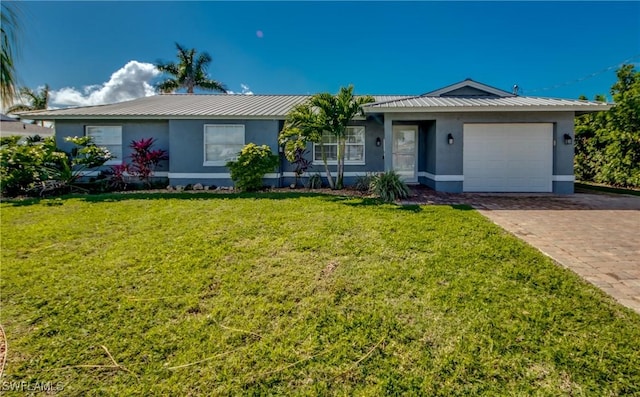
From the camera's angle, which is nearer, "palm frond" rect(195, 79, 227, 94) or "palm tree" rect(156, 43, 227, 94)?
"palm tree" rect(156, 43, 227, 94)

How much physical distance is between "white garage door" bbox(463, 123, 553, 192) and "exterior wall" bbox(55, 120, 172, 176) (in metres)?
11.5

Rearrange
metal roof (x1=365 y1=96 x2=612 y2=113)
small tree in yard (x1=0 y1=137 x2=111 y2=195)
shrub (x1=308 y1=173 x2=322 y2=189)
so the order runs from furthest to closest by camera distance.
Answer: shrub (x1=308 y1=173 x2=322 y2=189), small tree in yard (x1=0 y1=137 x2=111 y2=195), metal roof (x1=365 y1=96 x2=612 y2=113)

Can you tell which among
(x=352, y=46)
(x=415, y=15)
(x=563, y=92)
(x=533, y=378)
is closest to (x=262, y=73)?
(x=352, y=46)

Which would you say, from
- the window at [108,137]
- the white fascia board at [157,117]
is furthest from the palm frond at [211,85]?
the white fascia board at [157,117]

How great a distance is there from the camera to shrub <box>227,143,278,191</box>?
34.9 ft

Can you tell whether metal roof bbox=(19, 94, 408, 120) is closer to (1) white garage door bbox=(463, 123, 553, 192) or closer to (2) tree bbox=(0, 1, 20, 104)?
(1) white garage door bbox=(463, 123, 553, 192)

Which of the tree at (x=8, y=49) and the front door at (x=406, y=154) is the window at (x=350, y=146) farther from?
the tree at (x=8, y=49)

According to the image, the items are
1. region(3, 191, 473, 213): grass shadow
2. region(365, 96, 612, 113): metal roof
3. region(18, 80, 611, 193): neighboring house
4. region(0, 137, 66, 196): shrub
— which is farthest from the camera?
region(18, 80, 611, 193): neighboring house

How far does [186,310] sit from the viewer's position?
11.3ft

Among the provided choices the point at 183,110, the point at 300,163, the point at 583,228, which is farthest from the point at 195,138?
the point at 583,228

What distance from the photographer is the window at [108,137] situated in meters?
12.4

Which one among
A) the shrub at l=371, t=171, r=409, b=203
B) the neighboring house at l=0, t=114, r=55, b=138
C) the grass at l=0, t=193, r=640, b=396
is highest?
the neighboring house at l=0, t=114, r=55, b=138

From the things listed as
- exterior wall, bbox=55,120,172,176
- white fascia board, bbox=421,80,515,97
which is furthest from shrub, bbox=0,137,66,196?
white fascia board, bbox=421,80,515,97

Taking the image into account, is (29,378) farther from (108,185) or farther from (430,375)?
(108,185)
